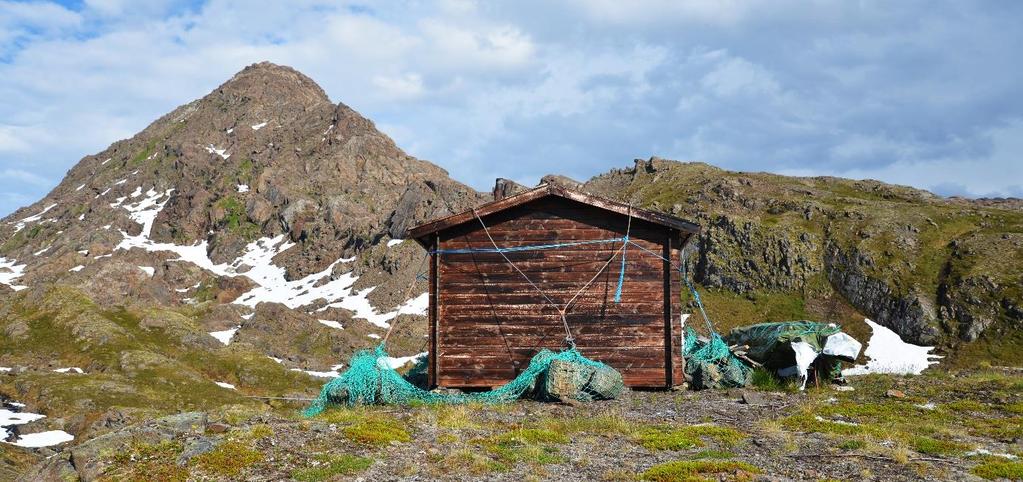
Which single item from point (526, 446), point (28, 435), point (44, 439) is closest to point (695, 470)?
point (526, 446)

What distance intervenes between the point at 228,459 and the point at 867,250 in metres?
79.2

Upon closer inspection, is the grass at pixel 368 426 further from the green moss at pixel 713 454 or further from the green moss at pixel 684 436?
the green moss at pixel 713 454

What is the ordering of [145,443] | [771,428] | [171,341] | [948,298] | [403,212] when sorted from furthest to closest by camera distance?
[403,212] < [171,341] < [948,298] < [771,428] < [145,443]

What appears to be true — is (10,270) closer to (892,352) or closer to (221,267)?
(221,267)

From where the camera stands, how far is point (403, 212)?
142 m

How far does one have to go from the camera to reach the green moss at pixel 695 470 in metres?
10.2

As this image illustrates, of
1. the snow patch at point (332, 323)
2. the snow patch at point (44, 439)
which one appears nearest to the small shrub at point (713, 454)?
the snow patch at point (44, 439)

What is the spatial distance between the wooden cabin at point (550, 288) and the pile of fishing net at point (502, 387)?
1193 mm

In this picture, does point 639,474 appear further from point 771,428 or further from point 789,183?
point 789,183

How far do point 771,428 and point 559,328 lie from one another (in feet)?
24.2

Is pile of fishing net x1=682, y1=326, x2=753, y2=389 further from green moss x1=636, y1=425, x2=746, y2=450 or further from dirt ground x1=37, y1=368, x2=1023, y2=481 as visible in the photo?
green moss x1=636, y1=425, x2=746, y2=450

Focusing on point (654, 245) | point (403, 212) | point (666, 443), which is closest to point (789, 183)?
point (403, 212)

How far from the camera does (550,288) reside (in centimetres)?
2033

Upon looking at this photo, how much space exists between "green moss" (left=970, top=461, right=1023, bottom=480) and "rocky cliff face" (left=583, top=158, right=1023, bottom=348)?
63.5 meters
